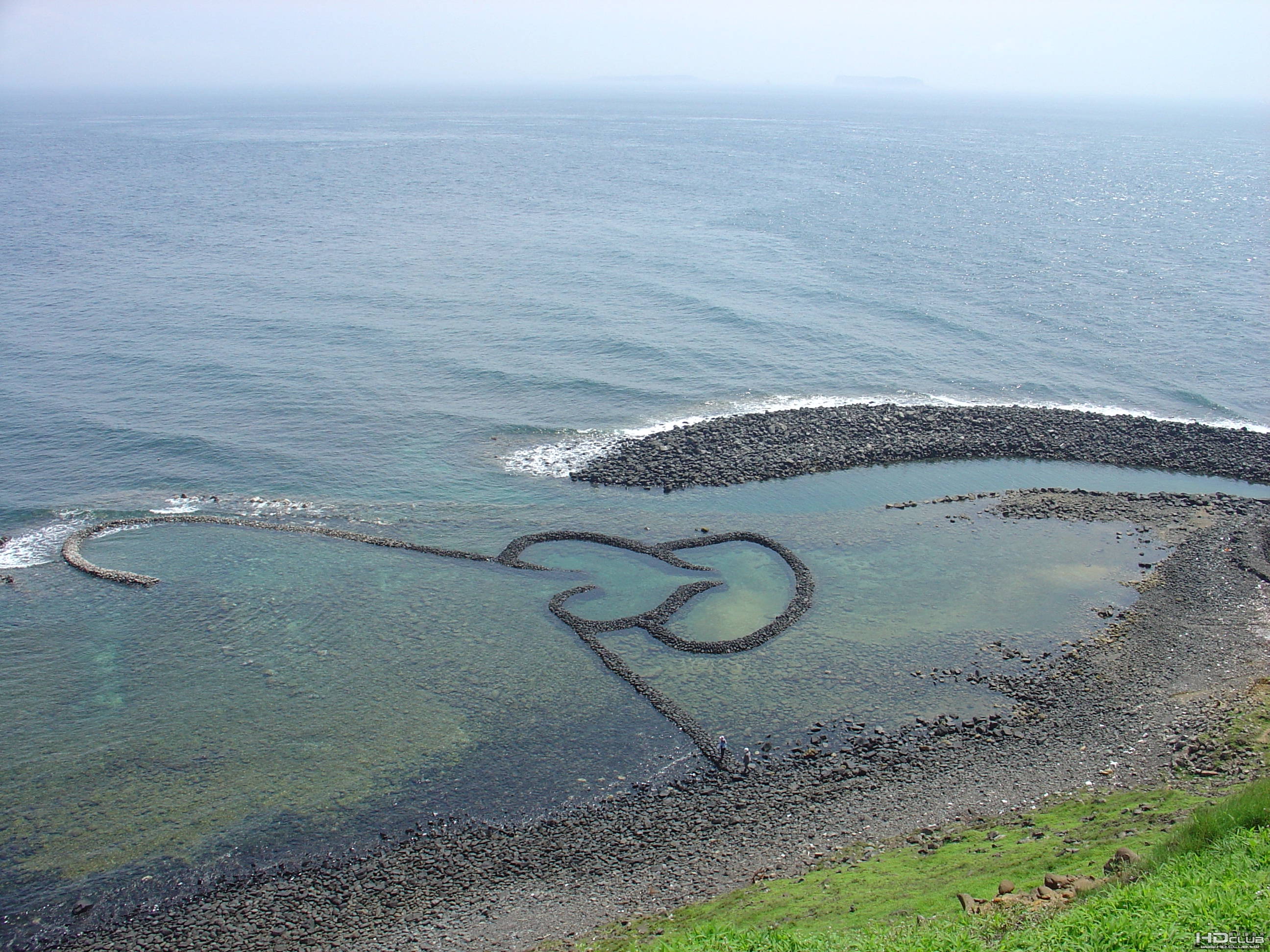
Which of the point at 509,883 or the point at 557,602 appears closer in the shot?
the point at 509,883

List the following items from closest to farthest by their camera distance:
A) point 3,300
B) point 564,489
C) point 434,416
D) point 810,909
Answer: point 810,909
point 564,489
point 434,416
point 3,300

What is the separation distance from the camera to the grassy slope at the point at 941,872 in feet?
92.0

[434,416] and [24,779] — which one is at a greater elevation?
[434,416]

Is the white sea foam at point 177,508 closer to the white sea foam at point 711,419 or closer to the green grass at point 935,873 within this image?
the white sea foam at point 711,419

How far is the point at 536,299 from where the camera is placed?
108688 millimetres

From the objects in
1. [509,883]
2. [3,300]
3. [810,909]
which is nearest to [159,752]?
[509,883]

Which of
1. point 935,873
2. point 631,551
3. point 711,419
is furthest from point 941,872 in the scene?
point 711,419

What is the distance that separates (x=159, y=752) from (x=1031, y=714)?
42693mm

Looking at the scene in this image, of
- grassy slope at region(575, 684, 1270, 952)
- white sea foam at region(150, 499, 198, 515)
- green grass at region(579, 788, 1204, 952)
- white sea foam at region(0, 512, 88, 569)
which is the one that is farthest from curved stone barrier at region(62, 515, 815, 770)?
grassy slope at region(575, 684, 1270, 952)

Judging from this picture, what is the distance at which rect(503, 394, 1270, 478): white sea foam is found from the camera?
69.9 m

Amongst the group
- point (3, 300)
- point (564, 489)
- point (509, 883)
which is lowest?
point (509, 883)

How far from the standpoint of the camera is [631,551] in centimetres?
5728

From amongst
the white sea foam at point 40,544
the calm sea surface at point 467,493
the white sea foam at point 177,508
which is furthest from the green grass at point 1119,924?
the white sea foam at point 40,544

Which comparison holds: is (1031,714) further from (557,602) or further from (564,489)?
(564,489)
